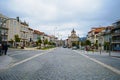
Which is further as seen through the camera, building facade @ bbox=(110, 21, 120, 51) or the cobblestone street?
building facade @ bbox=(110, 21, 120, 51)

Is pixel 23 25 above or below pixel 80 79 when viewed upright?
above

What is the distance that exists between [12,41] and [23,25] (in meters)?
21.0

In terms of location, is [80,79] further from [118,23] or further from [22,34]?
[22,34]

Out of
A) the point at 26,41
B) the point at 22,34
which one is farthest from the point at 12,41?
the point at 26,41

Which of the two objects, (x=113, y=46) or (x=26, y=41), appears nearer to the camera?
(x=113, y=46)

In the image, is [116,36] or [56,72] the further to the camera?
[116,36]

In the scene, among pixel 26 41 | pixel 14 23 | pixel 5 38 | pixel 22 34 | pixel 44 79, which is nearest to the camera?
pixel 44 79

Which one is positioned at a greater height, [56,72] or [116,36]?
[116,36]

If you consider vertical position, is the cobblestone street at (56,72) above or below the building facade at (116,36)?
below

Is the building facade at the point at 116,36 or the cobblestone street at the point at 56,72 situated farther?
the building facade at the point at 116,36

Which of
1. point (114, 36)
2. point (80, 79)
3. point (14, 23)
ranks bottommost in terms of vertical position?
point (80, 79)

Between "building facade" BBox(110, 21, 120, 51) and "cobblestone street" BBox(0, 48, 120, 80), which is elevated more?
"building facade" BBox(110, 21, 120, 51)

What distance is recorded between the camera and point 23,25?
11662 centimetres

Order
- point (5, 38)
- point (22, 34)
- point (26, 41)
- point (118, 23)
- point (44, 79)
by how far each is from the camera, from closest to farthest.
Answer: point (44, 79) → point (118, 23) → point (5, 38) → point (22, 34) → point (26, 41)
